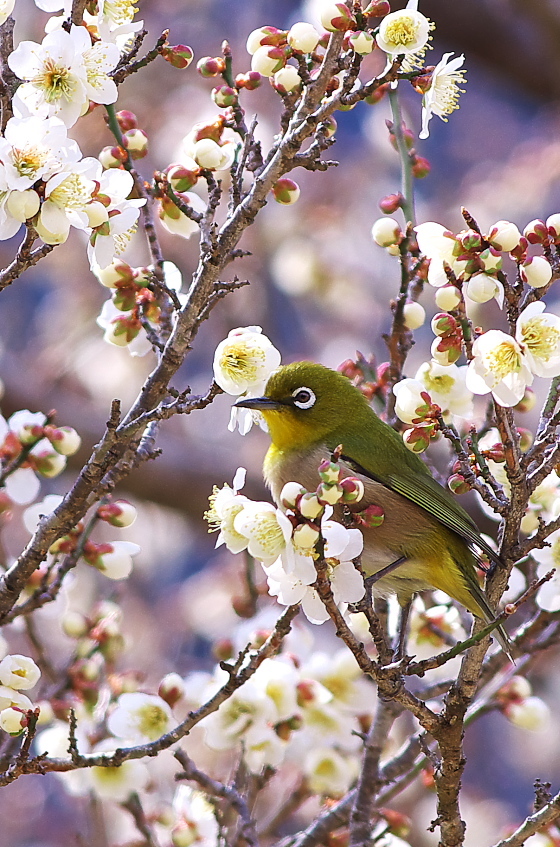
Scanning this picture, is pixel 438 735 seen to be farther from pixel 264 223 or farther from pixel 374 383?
pixel 264 223

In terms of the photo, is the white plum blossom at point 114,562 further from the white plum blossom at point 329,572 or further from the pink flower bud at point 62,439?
the white plum blossom at point 329,572

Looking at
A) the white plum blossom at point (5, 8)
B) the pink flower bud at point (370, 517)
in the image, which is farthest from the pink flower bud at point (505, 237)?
the white plum blossom at point (5, 8)

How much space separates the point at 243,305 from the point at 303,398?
209 inches

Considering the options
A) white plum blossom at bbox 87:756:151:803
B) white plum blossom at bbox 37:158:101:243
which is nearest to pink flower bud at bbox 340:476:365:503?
white plum blossom at bbox 37:158:101:243

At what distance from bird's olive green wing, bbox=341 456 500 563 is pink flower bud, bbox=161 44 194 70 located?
1331 millimetres

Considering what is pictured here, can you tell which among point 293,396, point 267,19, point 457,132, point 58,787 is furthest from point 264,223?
point 293,396

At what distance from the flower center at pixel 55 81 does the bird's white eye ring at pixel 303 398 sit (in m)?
1.40

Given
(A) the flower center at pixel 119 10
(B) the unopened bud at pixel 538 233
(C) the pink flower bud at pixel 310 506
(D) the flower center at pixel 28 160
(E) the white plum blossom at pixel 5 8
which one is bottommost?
(C) the pink flower bud at pixel 310 506

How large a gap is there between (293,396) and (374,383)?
0.92 ft

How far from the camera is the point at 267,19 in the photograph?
1010 centimetres

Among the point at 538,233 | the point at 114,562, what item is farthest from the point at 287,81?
the point at 114,562

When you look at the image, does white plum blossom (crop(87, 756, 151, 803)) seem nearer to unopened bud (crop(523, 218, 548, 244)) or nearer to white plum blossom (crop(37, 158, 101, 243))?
white plum blossom (crop(37, 158, 101, 243))

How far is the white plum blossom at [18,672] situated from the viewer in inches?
99.7

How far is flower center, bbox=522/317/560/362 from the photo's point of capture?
2213 mm
